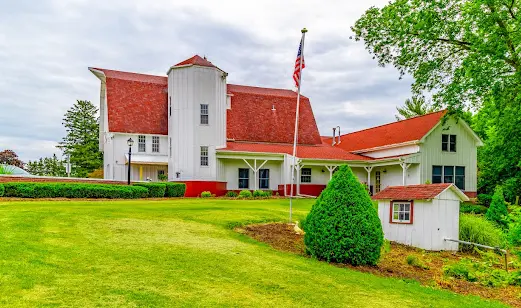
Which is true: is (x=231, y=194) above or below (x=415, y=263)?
above

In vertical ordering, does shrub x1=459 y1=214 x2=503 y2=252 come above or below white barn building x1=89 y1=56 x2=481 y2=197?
below

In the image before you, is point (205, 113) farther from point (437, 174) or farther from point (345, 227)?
point (345, 227)

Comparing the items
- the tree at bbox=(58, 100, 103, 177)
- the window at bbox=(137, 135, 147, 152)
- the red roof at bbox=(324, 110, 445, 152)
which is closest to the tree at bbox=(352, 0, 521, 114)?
the red roof at bbox=(324, 110, 445, 152)

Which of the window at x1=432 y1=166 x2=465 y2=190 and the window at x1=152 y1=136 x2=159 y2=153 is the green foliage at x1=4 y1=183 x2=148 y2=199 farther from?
the window at x1=432 y1=166 x2=465 y2=190

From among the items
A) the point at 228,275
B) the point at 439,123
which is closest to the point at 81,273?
the point at 228,275

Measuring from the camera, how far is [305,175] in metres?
33.5

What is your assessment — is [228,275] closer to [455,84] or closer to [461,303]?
[461,303]

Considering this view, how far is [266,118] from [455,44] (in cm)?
1644

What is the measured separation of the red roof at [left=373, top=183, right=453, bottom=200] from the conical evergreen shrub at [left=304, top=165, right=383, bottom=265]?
4.28 meters

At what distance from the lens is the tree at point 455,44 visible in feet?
71.4

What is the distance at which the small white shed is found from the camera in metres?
13.7

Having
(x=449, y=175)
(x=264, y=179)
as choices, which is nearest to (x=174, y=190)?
(x=264, y=179)

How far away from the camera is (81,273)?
23.2ft

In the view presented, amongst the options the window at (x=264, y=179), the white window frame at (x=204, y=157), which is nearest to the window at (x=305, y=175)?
the window at (x=264, y=179)
